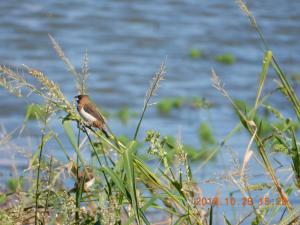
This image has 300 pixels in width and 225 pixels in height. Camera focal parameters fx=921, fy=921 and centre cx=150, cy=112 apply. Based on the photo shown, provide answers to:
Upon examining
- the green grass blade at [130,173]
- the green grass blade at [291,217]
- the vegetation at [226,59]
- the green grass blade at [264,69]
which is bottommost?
the green grass blade at [291,217]

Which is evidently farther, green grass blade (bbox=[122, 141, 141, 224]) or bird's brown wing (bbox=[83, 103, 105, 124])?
bird's brown wing (bbox=[83, 103, 105, 124])

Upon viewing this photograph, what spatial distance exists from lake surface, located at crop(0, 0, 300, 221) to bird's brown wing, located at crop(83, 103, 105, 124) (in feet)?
12.0

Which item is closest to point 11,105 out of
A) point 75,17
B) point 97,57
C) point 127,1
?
point 97,57

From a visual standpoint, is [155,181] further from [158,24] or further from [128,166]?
[158,24]

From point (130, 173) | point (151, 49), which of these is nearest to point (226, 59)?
point (151, 49)

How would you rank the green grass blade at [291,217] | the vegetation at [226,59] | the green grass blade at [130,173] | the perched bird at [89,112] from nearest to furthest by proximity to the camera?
1. the green grass blade at [130,173]
2. the green grass blade at [291,217]
3. the perched bird at [89,112]
4. the vegetation at [226,59]

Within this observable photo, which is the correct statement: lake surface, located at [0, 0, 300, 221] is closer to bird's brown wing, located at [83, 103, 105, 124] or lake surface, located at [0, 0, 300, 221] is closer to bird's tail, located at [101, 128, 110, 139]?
bird's brown wing, located at [83, 103, 105, 124]

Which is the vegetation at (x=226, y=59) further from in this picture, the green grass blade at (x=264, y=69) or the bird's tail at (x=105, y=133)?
the bird's tail at (x=105, y=133)

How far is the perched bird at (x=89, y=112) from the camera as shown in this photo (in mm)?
3530

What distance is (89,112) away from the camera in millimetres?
3633

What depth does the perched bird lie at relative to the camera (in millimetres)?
3530

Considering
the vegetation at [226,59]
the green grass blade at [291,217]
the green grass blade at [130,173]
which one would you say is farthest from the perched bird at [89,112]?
the vegetation at [226,59]

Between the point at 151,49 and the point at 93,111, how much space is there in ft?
30.1

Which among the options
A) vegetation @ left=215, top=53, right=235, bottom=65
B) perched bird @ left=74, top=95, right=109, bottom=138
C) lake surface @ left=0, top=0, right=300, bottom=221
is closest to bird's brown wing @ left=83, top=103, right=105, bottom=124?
perched bird @ left=74, top=95, right=109, bottom=138
